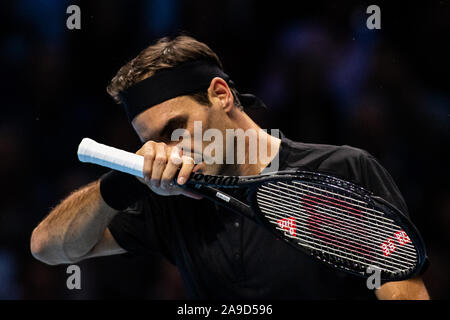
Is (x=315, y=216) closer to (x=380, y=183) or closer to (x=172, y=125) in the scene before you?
(x=380, y=183)

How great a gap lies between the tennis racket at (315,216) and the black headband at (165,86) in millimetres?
226

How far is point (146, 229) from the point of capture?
164 cm

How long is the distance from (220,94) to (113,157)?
43 cm

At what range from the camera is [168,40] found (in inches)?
64.8

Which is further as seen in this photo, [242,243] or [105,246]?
[105,246]

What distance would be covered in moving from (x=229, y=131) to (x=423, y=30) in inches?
43.3

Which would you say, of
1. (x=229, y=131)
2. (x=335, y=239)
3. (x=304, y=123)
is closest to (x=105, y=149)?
(x=229, y=131)

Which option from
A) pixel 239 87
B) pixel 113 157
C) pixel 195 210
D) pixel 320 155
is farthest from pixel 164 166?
pixel 239 87

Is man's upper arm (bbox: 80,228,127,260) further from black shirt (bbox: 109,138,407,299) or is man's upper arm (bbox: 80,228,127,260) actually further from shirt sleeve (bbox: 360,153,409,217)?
shirt sleeve (bbox: 360,153,409,217)

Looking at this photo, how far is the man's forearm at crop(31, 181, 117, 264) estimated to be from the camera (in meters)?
1.53

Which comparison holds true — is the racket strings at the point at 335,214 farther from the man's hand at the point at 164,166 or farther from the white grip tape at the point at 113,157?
the white grip tape at the point at 113,157

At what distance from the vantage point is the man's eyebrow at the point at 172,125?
1461 mm

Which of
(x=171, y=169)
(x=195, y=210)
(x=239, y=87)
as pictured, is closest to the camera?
(x=171, y=169)

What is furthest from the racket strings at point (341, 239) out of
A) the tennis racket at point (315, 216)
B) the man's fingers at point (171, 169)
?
the man's fingers at point (171, 169)
